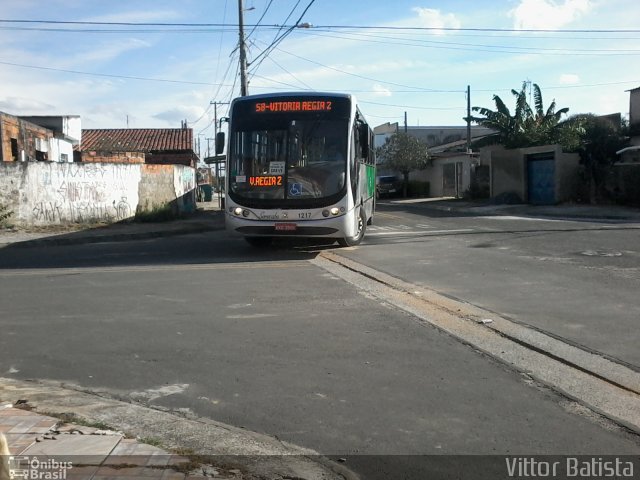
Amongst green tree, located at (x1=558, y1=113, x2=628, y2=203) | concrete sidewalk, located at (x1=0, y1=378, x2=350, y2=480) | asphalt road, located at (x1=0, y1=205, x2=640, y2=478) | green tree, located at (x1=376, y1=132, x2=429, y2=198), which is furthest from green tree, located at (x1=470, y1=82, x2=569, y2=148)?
concrete sidewalk, located at (x1=0, y1=378, x2=350, y2=480)

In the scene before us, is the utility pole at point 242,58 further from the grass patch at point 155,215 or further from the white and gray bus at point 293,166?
the white and gray bus at point 293,166

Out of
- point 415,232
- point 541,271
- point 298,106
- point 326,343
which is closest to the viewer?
point 326,343

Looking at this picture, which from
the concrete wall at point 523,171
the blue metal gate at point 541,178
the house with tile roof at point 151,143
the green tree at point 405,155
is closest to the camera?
the concrete wall at point 523,171

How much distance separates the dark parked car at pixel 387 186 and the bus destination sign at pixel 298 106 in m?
32.1

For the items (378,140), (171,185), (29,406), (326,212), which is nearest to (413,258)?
(326,212)

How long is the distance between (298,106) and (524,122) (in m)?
24.8

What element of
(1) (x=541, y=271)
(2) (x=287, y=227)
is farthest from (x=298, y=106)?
(1) (x=541, y=271)

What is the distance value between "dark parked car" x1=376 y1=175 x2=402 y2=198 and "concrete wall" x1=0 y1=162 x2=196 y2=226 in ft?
70.0

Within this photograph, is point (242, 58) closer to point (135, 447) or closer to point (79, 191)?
point (79, 191)

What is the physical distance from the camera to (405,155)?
148ft

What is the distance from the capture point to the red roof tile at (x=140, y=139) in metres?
42.2

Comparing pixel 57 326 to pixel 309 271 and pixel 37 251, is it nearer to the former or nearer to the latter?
pixel 309 271

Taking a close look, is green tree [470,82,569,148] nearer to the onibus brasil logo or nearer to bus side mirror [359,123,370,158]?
bus side mirror [359,123,370,158]

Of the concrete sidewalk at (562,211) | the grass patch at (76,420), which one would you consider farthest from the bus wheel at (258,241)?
the concrete sidewalk at (562,211)
